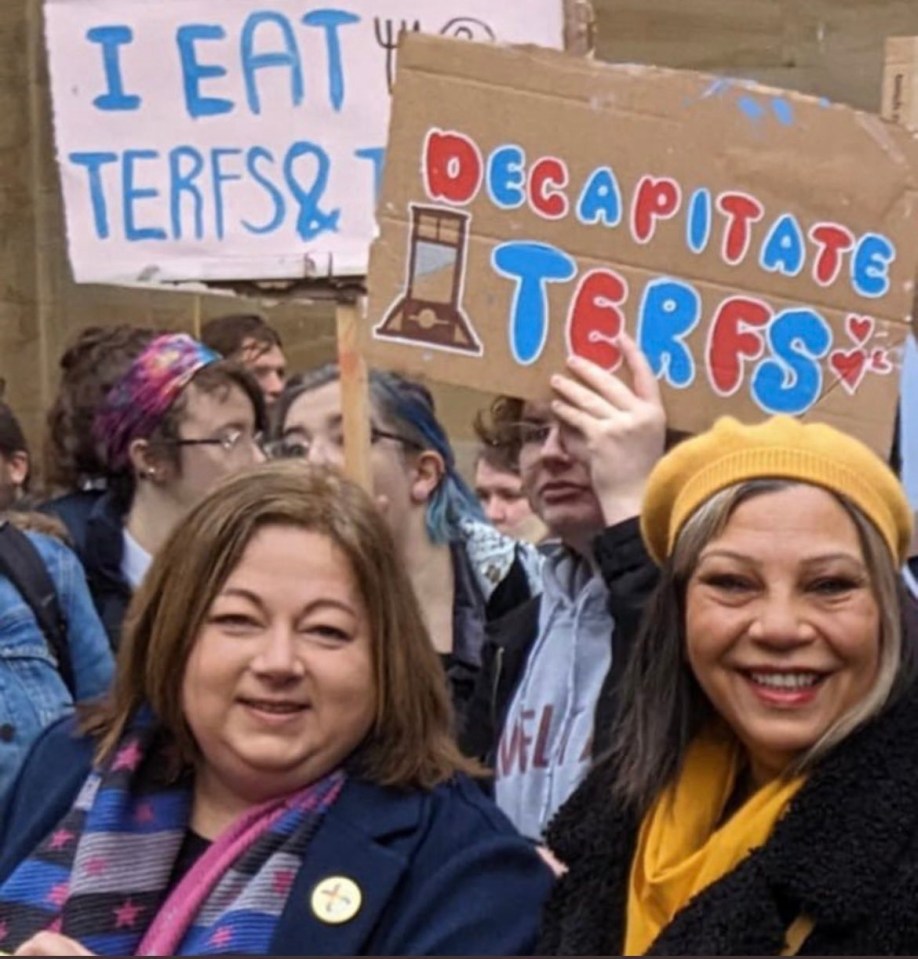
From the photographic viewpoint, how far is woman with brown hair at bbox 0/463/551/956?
9.95ft

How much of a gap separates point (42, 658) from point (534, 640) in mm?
888

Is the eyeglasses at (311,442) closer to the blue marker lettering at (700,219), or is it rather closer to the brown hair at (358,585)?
the blue marker lettering at (700,219)

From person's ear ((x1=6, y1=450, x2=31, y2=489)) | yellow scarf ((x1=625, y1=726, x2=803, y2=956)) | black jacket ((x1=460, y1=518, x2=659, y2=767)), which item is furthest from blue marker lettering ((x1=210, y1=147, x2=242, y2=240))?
yellow scarf ((x1=625, y1=726, x2=803, y2=956))

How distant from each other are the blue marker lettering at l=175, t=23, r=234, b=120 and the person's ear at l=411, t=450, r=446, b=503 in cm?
109

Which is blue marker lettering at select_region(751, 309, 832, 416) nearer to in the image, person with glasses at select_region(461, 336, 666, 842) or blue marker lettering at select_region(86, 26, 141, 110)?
person with glasses at select_region(461, 336, 666, 842)

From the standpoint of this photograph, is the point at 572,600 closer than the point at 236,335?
Yes

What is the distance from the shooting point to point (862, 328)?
364cm

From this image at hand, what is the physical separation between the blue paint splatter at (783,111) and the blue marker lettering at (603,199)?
252mm

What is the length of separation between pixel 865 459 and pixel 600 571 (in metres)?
0.69

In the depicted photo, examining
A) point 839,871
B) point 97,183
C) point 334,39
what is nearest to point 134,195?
point 97,183

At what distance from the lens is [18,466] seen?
5.54 meters

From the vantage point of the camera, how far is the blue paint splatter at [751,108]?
12.0ft

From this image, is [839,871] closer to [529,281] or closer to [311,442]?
[529,281]

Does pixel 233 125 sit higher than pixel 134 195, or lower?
higher
